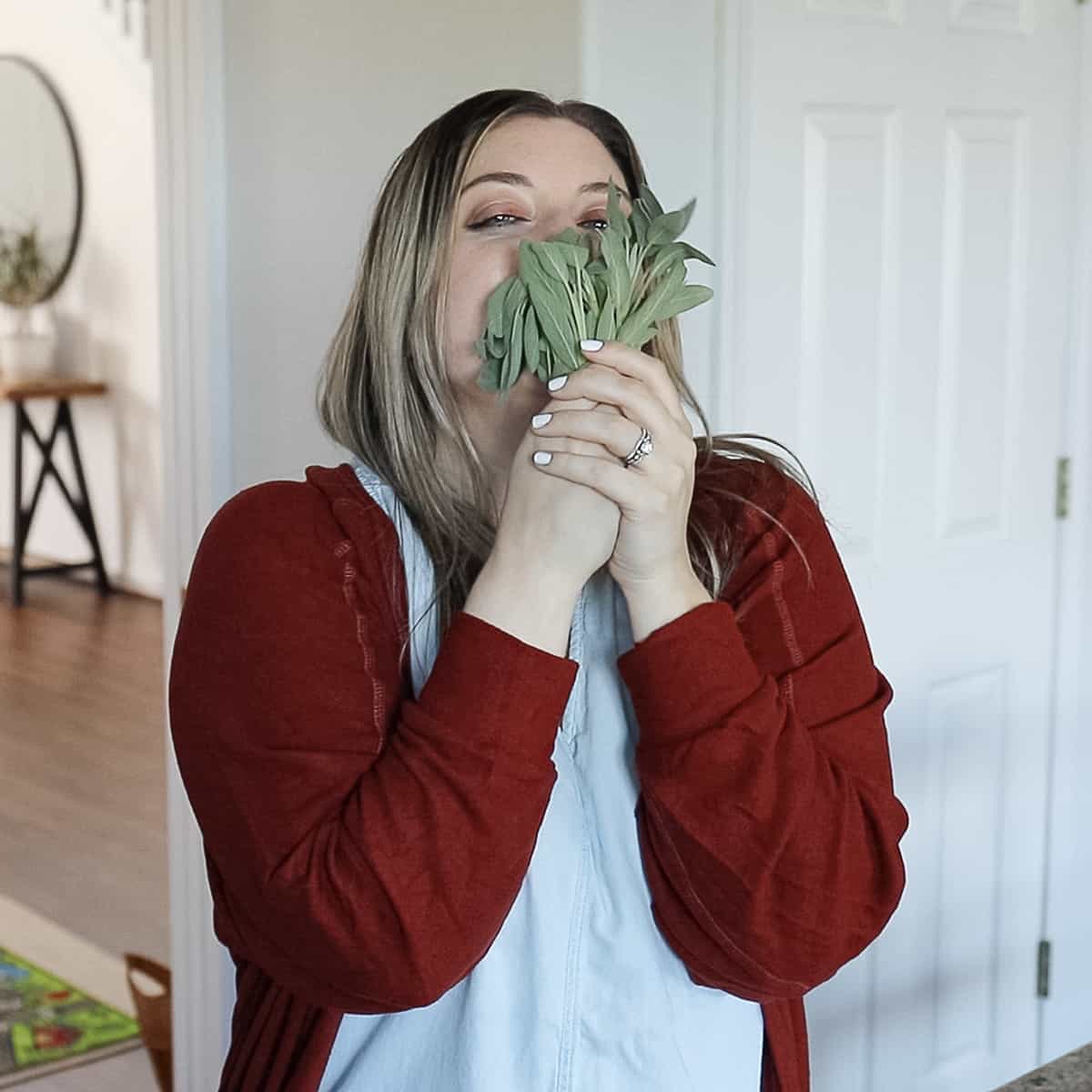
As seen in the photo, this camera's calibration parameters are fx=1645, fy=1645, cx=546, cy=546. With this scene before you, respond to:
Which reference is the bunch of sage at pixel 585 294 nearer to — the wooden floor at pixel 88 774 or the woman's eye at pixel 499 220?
the woman's eye at pixel 499 220

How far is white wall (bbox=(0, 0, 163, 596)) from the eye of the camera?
20.0ft

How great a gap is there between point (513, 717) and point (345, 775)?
4.5 inches

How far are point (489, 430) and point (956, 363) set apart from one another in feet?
4.39

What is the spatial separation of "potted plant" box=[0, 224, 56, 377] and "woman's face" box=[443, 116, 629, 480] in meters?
5.72

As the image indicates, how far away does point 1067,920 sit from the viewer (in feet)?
8.90

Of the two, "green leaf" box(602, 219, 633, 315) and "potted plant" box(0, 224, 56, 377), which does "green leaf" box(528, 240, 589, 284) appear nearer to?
"green leaf" box(602, 219, 633, 315)

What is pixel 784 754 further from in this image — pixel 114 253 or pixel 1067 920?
pixel 114 253

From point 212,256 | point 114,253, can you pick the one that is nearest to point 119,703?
point 114,253

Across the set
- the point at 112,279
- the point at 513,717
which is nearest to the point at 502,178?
the point at 513,717

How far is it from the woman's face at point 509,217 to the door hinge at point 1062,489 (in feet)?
5.26

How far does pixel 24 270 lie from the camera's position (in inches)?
258

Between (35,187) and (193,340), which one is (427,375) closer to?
(193,340)

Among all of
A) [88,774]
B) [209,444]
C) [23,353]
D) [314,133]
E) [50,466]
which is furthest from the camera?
[50,466]

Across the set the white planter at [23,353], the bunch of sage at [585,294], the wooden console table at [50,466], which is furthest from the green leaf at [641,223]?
the white planter at [23,353]
